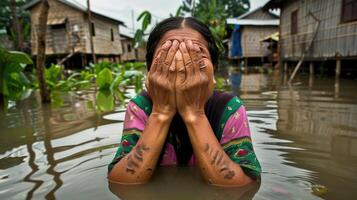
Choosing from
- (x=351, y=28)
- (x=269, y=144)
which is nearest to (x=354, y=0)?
(x=351, y=28)

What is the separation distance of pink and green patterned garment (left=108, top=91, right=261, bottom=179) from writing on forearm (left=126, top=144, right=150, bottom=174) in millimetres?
90

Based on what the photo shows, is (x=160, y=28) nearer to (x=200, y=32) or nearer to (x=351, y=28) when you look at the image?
(x=200, y=32)

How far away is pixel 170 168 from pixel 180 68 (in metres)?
0.64

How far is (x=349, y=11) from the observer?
7.91m

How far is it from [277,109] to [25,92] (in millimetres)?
4286

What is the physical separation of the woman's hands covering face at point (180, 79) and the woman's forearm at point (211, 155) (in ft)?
0.16

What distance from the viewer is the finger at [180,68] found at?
1.31 metres

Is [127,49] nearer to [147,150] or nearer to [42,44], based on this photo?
[42,44]

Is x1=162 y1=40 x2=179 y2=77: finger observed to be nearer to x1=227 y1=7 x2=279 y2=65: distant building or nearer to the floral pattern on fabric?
the floral pattern on fabric

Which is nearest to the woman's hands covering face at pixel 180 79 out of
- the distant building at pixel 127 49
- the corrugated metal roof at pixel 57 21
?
the corrugated metal roof at pixel 57 21

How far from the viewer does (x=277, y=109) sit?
402 centimetres

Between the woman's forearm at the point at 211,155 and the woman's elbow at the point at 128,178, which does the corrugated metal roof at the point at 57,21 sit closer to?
the woman's elbow at the point at 128,178

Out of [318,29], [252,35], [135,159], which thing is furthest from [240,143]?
[252,35]

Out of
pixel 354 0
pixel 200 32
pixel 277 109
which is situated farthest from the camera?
pixel 354 0
